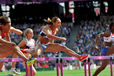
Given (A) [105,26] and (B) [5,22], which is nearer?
(B) [5,22]

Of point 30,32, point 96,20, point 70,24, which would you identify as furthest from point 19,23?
point 30,32

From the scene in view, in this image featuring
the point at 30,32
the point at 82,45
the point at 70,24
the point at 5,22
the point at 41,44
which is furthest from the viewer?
the point at 70,24

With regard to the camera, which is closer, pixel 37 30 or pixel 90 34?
pixel 90 34

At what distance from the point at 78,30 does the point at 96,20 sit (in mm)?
2212

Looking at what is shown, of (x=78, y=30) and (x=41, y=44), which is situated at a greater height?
(x=41, y=44)

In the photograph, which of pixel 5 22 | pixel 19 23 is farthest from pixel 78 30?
pixel 5 22

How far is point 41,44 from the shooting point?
10328mm

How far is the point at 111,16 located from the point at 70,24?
4.16 metres

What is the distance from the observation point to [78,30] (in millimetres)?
34156

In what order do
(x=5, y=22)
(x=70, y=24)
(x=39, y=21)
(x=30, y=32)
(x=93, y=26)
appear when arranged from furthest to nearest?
(x=39, y=21), (x=70, y=24), (x=93, y=26), (x=30, y=32), (x=5, y=22)

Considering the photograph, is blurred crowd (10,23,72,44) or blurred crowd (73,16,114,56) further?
blurred crowd (10,23,72,44)

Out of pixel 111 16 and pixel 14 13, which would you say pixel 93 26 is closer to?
pixel 111 16

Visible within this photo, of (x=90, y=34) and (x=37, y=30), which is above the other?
(x=37, y=30)

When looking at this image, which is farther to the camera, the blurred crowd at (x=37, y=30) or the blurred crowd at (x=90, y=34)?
the blurred crowd at (x=37, y=30)
